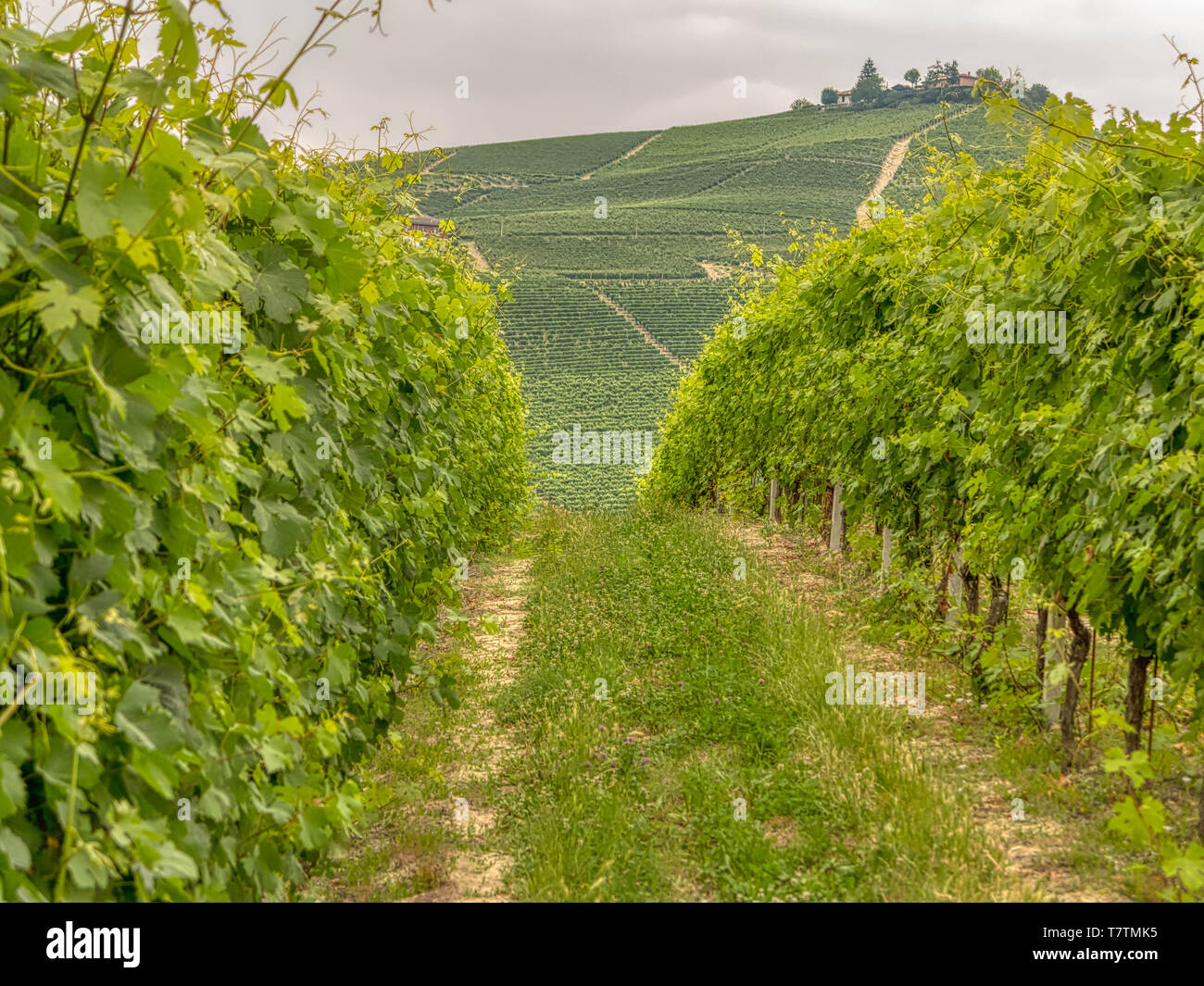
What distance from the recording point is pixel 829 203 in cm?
7588

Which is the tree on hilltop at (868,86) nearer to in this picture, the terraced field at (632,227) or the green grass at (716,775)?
the terraced field at (632,227)

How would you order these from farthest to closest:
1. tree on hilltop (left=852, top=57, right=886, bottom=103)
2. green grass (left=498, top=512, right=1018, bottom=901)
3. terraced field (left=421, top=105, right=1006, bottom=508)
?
tree on hilltop (left=852, top=57, right=886, bottom=103), terraced field (left=421, top=105, right=1006, bottom=508), green grass (left=498, top=512, right=1018, bottom=901)

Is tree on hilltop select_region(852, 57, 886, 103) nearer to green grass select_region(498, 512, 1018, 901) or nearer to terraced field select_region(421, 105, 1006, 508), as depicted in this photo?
terraced field select_region(421, 105, 1006, 508)

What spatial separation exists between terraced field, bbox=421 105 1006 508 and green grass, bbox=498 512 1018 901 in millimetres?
4467

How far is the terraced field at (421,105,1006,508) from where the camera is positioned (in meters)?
45.1

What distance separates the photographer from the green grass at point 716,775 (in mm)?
3650

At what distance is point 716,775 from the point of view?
465cm

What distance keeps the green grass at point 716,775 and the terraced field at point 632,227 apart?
4467 mm

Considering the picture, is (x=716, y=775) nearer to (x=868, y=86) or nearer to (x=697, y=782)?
(x=697, y=782)

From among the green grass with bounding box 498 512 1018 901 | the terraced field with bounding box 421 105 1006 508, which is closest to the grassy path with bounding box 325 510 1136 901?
the green grass with bounding box 498 512 1018 901

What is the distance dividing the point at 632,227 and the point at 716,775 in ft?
241

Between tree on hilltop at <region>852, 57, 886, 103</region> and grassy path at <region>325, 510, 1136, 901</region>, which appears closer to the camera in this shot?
grassy path at <region>325, 510, 1136, 901</region>
